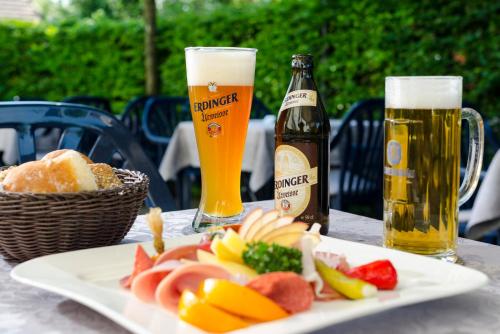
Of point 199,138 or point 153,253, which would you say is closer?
point 153,253

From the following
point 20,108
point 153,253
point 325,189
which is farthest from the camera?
point 20,108

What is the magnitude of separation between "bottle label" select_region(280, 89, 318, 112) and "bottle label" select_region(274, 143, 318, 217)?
9 centimetres

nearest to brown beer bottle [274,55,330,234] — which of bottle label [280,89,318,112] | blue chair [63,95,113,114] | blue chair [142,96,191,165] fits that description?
A: bottle label [280,89,318,112]

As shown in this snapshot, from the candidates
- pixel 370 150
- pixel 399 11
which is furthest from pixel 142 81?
pixel 370 150

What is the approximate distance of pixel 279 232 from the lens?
74 cm

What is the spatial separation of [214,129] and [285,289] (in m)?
0.54

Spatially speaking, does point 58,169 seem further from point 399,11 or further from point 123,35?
point 123,35

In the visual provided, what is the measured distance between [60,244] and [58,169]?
4.1 inches

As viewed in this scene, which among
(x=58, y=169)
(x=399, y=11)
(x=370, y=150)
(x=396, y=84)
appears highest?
(x=399, y=11)

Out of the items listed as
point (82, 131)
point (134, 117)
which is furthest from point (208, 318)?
point (134, 117)

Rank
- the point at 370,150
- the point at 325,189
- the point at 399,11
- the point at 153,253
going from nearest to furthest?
the point at 153,253
the point at 325,189
the point at 370,150
the point at 399,11

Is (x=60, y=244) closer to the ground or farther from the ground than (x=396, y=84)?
closer to the ground

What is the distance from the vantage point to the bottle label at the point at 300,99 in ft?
3.65

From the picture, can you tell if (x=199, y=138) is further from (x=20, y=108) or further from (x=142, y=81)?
(x=142, y=81)
